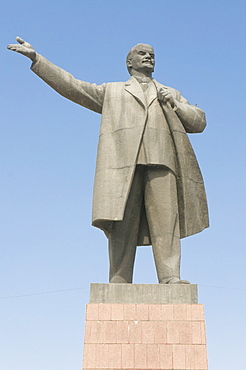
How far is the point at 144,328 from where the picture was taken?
8.24 metres

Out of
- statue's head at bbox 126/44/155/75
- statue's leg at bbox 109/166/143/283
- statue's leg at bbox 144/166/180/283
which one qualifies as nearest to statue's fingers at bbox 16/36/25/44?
statue's head at bbox 126/44/155/75

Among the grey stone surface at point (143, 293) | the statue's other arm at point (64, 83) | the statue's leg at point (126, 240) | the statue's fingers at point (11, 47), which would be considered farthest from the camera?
the statue's other arm at point (64, 83)

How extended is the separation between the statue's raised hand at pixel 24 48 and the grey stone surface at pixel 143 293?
3.72 m

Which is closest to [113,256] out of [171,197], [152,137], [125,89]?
[171,197]

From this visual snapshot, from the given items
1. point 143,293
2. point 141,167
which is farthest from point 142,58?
point 143,293

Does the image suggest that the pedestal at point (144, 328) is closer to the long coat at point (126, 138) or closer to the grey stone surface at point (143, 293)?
the grey stone surface at point (143, 293)

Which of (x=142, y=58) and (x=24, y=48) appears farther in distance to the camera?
(x=142, y=58)

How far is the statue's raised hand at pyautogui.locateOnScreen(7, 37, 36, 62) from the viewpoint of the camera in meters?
9.25

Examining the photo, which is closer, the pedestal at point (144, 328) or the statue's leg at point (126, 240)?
the pedestal at point (144, 328)

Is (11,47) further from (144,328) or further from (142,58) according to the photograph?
(144,328)

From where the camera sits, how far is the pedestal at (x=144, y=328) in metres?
8.03

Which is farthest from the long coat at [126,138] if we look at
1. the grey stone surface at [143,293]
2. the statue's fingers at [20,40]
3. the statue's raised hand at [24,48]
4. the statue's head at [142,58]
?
the grey stone surface at [143,293]

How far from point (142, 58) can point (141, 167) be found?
6.11 feet

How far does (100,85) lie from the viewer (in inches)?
387
